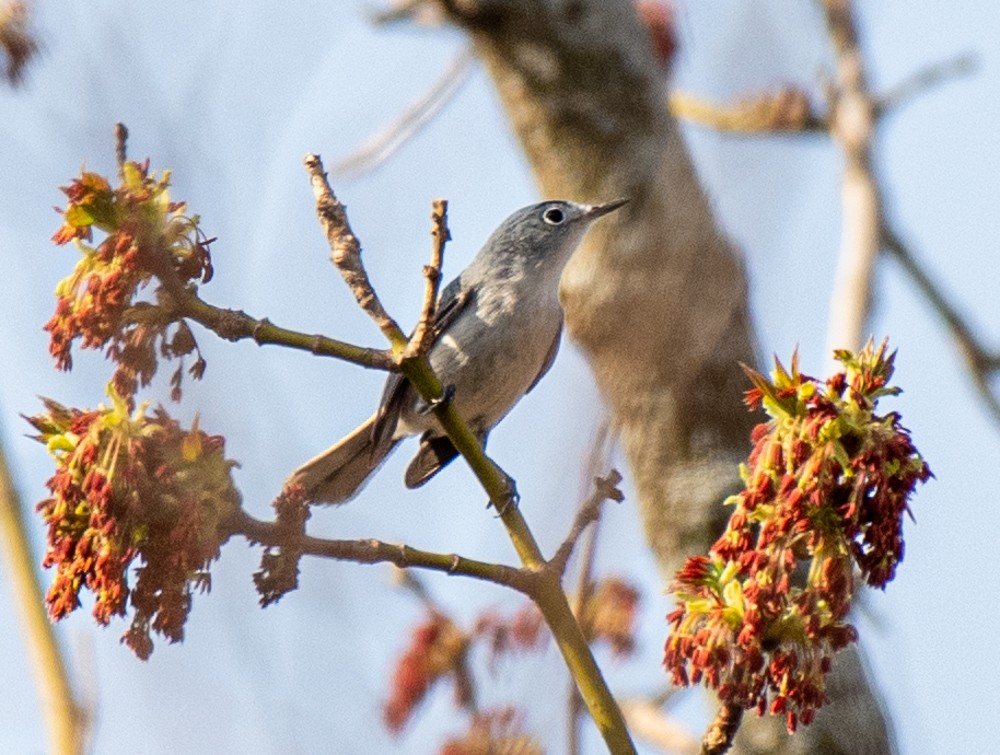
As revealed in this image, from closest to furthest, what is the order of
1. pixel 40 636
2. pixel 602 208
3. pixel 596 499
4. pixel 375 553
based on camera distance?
pixel 375 553 < pixel 596 499 < pixel 40 636 < pixel 602 208

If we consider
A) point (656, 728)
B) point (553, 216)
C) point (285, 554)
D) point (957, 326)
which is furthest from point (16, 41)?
point (957, 326)

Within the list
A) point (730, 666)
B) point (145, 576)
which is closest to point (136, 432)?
point (145, 576)

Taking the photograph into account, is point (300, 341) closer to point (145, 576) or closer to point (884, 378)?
point (145, 576)

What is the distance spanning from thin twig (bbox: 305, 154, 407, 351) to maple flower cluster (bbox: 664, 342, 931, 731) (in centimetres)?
58

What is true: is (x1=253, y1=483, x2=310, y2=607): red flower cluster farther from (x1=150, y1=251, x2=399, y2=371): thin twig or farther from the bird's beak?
A: the bird's beak

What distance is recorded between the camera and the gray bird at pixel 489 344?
13.2 ft

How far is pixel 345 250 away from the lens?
1940 millimetres

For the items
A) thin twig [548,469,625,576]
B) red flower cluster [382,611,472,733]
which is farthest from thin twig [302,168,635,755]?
red flower cluster [382,611,472,733]

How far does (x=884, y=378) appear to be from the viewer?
74.0 inches

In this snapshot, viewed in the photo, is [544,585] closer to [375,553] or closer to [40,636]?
[375,553]

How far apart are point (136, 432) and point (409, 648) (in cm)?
186

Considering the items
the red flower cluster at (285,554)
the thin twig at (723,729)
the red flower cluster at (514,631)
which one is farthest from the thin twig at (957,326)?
the red flower cluster at (285,554)

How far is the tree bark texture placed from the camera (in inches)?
113

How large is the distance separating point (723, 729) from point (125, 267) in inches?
42.9
